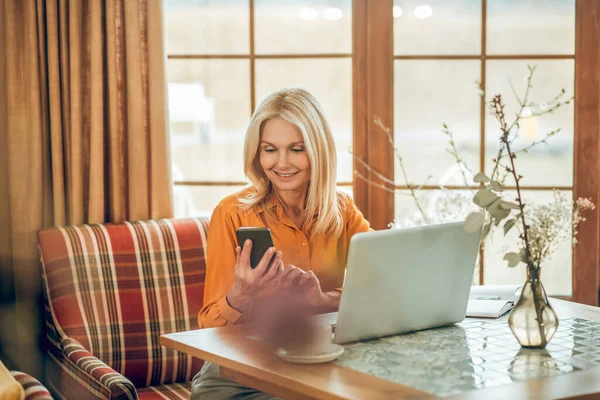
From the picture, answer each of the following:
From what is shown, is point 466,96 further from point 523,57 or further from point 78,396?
point 78,396

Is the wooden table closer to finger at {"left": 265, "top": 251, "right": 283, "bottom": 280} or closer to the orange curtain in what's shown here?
finger at {"left": 265, "top": 251, "right": 283, "bottom": 280}

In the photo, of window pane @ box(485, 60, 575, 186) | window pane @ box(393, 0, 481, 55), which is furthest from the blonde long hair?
window pane @ box(485, 60, 575, 186)

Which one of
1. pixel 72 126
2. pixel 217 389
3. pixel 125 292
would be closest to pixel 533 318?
pixel 217 389

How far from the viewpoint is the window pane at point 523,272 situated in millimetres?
3160

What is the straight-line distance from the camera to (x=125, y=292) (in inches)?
103

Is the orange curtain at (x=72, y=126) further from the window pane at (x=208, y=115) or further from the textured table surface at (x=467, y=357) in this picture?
the textured table surface at (x=467, y=357)

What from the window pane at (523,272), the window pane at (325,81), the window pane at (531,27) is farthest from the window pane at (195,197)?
the window pane at (531,27)

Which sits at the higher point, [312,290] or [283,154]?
[283,154]

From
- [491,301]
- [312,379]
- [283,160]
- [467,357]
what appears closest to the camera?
[312,379]

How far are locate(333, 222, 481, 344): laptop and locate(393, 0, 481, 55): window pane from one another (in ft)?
4.96

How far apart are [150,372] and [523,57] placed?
1889mm

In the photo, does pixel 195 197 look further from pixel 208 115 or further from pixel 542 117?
pixel 542 117

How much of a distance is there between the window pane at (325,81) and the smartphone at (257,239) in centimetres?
142

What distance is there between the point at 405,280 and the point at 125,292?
125cm
